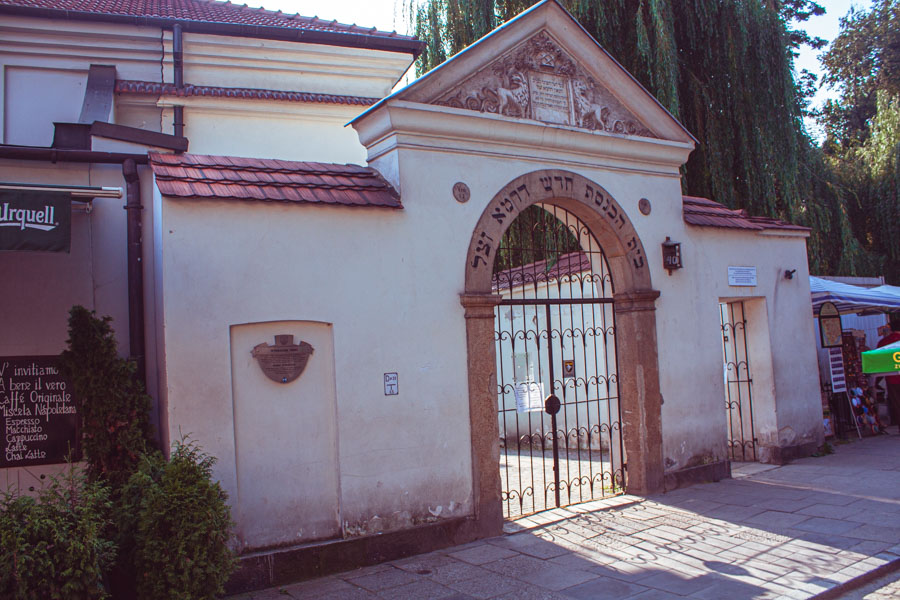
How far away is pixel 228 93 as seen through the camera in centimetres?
980

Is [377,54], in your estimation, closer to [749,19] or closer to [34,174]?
[34,174]

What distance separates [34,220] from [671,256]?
6.94 m

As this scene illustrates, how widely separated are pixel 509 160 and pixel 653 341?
9.41 ft

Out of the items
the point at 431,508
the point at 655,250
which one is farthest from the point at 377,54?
the point at 431,508

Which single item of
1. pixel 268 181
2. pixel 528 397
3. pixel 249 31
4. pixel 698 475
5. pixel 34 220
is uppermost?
pixel 249 31

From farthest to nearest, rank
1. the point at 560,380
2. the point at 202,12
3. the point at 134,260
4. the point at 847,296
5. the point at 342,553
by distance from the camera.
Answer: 1. the point at 847,296
2. the point at 202,12
3. the point at 560,380
4. the point at 134,260
5. the point at 342,553

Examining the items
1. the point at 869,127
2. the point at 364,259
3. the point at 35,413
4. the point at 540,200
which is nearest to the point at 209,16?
the point at 540,200

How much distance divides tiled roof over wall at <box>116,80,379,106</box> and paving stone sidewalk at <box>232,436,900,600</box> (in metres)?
6.48

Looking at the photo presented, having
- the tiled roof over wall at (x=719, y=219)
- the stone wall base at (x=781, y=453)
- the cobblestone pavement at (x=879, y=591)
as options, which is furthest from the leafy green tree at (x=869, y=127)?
the cobblestone pavement at (x=879, y=591)

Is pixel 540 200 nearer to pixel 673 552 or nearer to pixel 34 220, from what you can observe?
pixel 673 552

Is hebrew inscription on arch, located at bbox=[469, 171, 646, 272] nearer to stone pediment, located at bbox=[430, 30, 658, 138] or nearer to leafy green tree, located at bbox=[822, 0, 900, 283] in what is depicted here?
stone pediment, located at bbox=[430, 30, 658, 138]

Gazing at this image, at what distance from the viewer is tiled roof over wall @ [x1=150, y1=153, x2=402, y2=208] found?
601 centimetres

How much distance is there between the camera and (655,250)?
355 inches

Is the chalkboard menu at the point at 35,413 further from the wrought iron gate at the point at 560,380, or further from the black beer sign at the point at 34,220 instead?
the wrought iron gate at the point at 560,380
